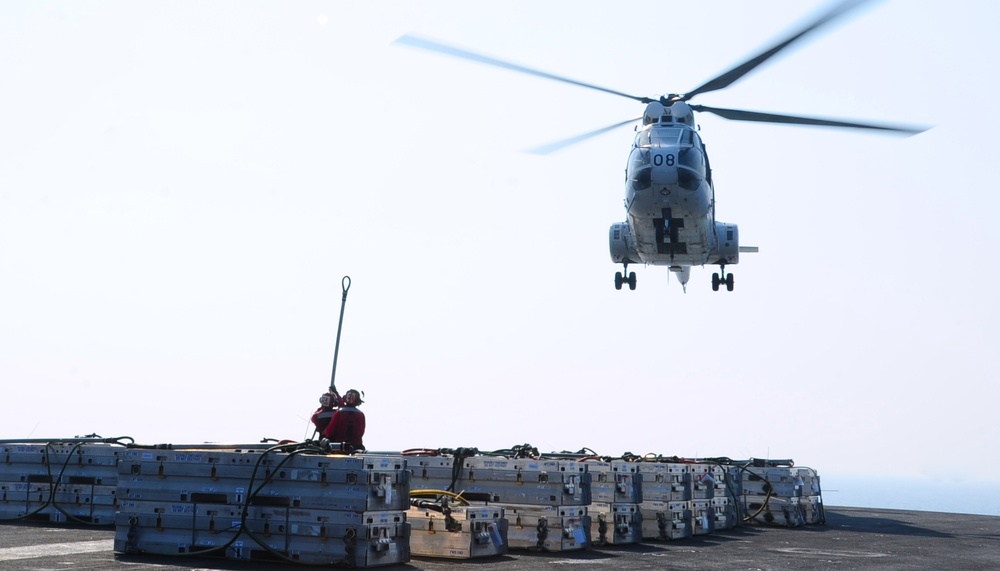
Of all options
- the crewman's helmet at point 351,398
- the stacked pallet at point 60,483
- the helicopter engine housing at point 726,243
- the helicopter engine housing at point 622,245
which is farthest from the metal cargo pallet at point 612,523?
the helicopter engine housing at point 726,243

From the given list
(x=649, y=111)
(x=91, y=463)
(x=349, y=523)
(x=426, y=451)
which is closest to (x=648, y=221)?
(x=649, y=111)

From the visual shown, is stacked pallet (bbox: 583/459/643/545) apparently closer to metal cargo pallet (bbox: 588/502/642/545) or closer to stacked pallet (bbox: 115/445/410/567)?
metal cargo pallet (bbox: 588/502/642/545)

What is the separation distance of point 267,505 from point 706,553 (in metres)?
7.90

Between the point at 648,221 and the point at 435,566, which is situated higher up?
the point at 648,221

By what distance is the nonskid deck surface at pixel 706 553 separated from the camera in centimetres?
1540

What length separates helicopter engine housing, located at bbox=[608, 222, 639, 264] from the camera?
40031 millimetres

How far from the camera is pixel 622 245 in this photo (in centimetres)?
4028

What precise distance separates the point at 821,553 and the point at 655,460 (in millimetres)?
7437

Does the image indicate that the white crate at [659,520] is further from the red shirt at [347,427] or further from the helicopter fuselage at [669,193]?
the helicopter fuselage at [669,193]

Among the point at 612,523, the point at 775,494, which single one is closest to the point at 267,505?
the point at 612,523

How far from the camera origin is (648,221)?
35281 mm

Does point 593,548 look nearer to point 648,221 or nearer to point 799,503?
point 799,503

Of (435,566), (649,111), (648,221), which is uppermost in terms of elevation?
(649,111)

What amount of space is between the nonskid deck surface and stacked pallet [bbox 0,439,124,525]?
0.65 m
